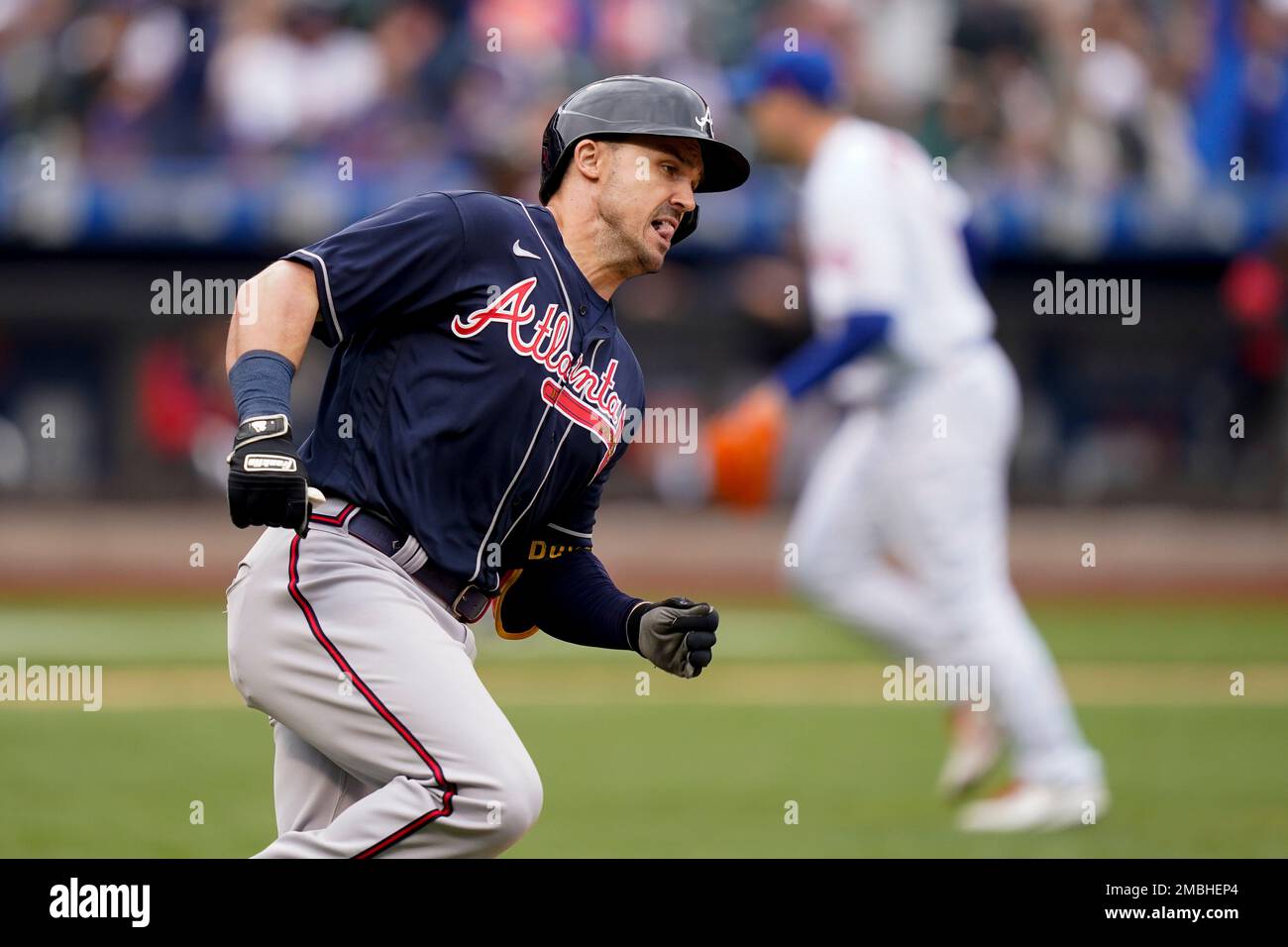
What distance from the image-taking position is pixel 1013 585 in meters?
15.2

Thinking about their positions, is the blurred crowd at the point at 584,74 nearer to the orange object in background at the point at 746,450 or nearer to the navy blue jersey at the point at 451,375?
the orange object in background at the point at 746,450

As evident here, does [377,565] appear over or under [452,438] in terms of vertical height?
under

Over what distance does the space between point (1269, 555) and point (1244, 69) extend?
15.7 ft

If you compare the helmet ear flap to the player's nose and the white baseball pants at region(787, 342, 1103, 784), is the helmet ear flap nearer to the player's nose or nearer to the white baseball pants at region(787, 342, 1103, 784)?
the player's nose

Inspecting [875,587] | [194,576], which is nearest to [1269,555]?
[194,576]

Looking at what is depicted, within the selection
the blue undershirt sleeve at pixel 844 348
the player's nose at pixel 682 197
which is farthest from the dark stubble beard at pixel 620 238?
the blue undershirt sleeve at pixel 844 348

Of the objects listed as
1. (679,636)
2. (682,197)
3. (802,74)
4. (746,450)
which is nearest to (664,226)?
(682,197)

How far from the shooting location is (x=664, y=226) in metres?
4.03

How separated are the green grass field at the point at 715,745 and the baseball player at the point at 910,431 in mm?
423

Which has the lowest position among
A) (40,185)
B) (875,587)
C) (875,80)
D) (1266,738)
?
(1266,738)

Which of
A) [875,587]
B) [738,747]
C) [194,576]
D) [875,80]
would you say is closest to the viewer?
[875,587]

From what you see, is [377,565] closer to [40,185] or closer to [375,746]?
[375,746]

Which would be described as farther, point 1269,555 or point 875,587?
point 1269,555

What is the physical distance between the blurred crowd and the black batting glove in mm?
12987
